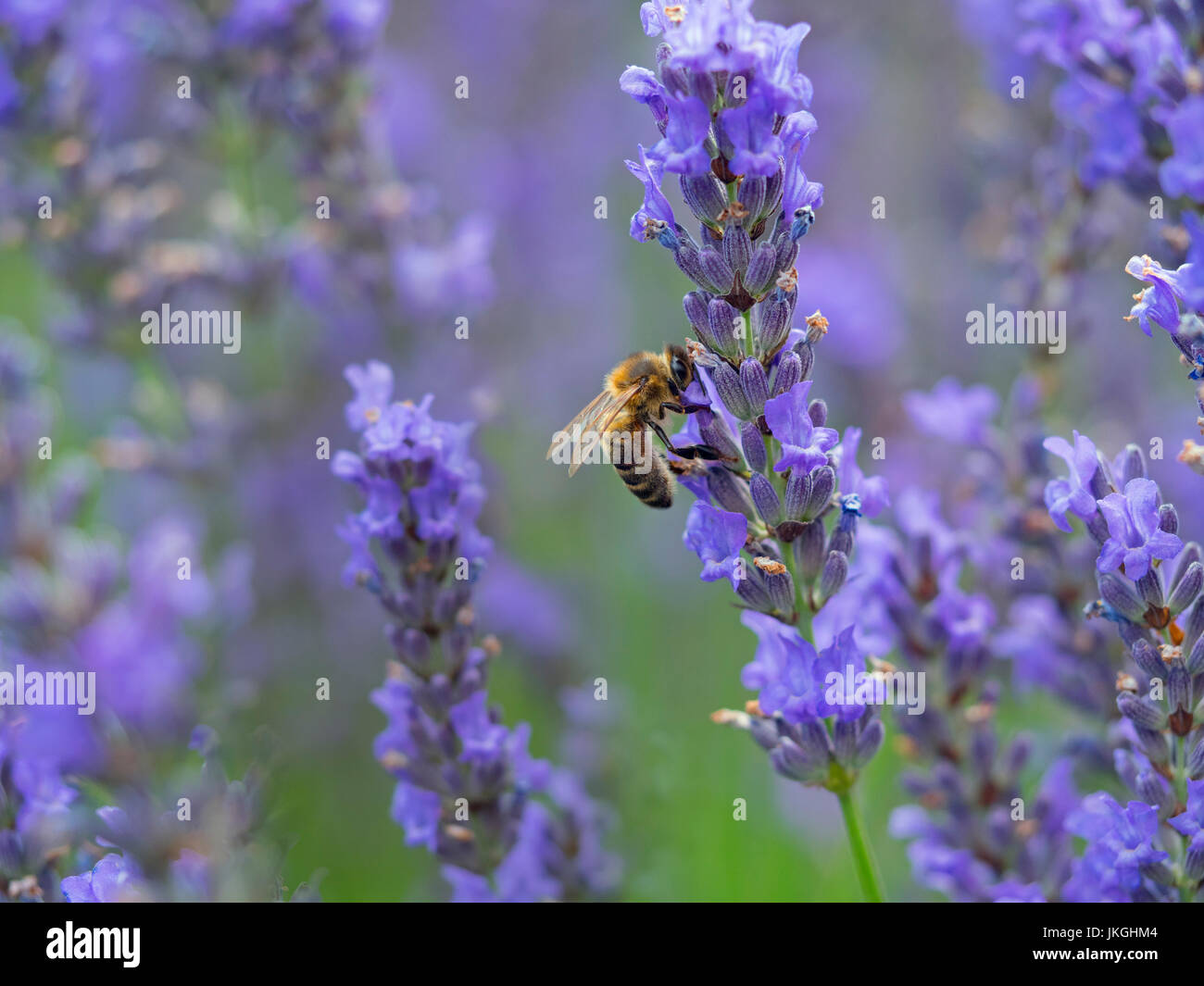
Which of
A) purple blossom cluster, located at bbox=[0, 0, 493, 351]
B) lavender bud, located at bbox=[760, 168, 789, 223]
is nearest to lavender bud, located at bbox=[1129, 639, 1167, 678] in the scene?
lavender bud, located at bbox=[760, 168, 789, 223]

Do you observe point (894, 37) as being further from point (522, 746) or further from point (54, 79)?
point (522, 746)

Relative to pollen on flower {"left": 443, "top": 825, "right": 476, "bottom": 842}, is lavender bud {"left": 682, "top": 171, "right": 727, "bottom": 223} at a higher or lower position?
higher

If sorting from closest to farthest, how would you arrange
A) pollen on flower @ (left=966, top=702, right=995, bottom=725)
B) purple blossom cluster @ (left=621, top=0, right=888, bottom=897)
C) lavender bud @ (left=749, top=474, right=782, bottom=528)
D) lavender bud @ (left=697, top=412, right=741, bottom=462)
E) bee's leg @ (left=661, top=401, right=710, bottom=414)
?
purple blossom cluster @ (left=621, top=0, right=888, bottom=897), lavender bud @ (left=749, top=474, right=782, bottom=528), lavender bud @ (left=697, top=412, right=741, bottom=462), bee's leg @ (left=661, top=401, right=710, bottom=414), pollen on flower @ (left=966, top=702, right=995, bottom=725)

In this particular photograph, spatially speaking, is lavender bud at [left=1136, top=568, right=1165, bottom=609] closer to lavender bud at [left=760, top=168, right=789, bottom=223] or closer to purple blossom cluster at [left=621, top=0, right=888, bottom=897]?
purple blossom cluster at [left=621, top=0, right=888, bottom=897]

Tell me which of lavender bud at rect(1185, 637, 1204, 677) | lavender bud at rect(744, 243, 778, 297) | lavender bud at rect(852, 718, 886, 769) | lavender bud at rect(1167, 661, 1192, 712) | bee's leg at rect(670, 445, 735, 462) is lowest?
lavender bud at rect(852, 718, 886, 769)

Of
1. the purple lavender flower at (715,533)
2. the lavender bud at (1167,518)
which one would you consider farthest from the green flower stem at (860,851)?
the lavender bud at (1167,518)

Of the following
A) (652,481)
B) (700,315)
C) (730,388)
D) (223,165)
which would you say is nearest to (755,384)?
(730,388)

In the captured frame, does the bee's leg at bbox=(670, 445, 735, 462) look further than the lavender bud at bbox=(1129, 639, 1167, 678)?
Yes
